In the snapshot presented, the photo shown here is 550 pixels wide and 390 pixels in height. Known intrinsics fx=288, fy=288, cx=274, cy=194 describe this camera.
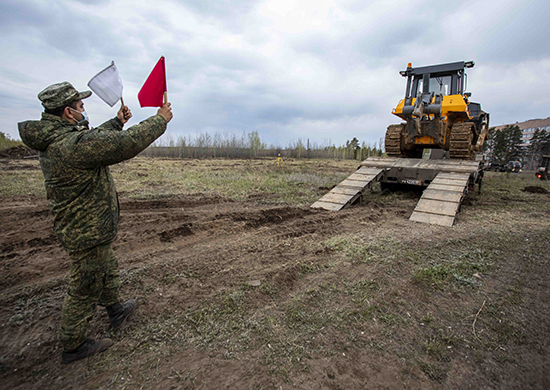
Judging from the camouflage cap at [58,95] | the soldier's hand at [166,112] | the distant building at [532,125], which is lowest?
the soldier's hand at [166,112]

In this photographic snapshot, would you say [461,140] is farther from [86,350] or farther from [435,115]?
[86,350]

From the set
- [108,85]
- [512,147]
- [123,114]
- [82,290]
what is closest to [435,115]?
[123,114]

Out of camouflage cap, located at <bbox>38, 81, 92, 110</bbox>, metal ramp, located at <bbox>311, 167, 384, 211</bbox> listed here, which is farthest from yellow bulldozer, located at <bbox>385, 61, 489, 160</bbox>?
camouflage cap, located at <bbox>38, 81, 92, 110</bbox>

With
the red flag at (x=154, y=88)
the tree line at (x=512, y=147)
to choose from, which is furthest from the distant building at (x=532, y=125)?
the red flag at (x=154, y=88)

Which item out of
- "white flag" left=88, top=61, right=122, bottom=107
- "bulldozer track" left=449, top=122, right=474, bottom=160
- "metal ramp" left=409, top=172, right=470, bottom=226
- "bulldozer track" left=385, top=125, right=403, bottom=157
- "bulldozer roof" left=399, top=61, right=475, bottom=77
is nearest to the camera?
"white flag" left=88, top=61, right=122, bottom=107

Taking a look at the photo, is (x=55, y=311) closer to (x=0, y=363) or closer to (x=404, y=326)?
(x=0, y=363)

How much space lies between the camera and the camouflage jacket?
193 cm

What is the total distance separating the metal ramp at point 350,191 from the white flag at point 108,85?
4941 millimetres

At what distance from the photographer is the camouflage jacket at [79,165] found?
1.93 metres

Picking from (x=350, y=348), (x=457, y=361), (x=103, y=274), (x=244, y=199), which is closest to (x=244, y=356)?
(x=350, y=348)

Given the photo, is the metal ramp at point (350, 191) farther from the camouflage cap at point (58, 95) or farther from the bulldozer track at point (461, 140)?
the camouflage cap at point (58, 95)

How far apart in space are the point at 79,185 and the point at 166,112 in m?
0.83

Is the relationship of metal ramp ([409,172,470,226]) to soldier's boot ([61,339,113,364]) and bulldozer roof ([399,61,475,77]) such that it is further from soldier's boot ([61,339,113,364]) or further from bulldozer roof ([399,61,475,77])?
soldier's boot ([61,339,113,364])

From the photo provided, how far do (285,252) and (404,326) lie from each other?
71.1 inches
